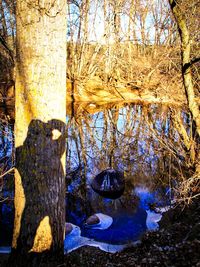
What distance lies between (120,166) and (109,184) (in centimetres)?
165

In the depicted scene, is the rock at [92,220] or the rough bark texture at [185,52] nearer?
the rough bark texture at [185,52]

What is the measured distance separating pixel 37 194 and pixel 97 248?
2479 millimetres

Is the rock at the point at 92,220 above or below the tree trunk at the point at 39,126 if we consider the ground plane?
below

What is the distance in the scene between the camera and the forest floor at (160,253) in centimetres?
342

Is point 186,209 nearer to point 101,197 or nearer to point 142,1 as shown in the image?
point 101,197

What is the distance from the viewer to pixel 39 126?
3.33 meters

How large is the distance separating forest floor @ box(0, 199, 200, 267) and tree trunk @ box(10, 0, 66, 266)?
47cm

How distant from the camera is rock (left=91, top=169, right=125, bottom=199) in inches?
304

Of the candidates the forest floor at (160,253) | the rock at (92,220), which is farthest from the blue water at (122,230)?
the forest floor at (160,253)

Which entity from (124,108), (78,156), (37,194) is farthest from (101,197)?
(124,108)

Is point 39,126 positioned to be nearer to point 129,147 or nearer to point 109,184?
point 109,184

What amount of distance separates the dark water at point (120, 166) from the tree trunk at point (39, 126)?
93.7 inches

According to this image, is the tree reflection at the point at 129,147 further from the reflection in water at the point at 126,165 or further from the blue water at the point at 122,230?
the blue water at the point at 122,230

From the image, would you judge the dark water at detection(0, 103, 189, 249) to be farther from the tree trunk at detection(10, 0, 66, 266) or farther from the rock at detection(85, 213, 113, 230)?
the tree trunk at detection(10, 0, 66, 266)
